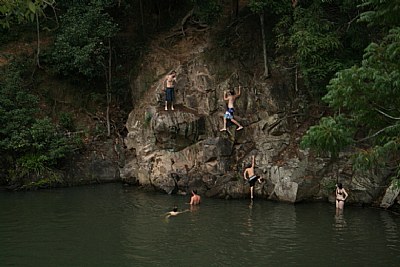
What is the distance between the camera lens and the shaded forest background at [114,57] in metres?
16.8

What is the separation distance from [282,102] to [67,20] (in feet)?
35.3

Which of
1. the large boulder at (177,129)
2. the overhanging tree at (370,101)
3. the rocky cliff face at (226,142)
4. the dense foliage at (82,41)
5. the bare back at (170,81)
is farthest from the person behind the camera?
the dense foliage at (82,41)

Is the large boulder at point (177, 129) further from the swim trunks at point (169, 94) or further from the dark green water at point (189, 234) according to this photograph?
the dark green water at point (189, 234)

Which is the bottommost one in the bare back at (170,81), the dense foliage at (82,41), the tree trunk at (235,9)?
the bare back at (170,81)

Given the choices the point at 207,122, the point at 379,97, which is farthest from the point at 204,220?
the point at 379,97

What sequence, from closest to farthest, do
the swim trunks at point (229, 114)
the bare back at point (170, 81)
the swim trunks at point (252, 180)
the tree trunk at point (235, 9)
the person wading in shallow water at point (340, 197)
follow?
1. the person wading in shallow water at point (340, 197)
2. the swim trunks at point (252, 180)
3. the swim trunks at point (229, 114)
4. the bare back at point (170, 81)
5. the tree trunk at point (235, 9)

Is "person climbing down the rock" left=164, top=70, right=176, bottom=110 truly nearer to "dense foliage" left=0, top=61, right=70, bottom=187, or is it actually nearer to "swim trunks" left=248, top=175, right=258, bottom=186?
"dense foliage" left=0, top=61, right=70, bottom=187

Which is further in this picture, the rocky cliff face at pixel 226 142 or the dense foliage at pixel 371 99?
the rocky cliff face at pixel 226 142

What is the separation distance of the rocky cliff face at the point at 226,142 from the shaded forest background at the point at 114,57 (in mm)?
640

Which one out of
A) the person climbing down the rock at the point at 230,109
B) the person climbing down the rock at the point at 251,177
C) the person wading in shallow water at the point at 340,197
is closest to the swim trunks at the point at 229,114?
the person climbing down the rock at the point at 230,109

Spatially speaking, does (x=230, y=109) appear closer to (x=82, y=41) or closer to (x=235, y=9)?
(x=235, y=9)

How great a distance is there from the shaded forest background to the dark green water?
2369mm

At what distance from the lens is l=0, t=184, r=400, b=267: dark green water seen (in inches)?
425

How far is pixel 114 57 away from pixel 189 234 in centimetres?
1374
